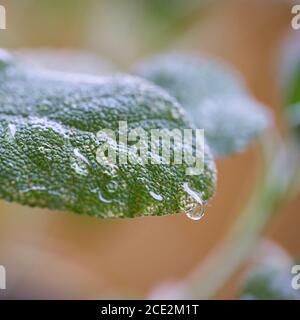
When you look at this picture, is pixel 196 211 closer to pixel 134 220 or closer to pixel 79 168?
pixel 79 168

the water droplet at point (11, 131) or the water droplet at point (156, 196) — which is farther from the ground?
the water droplet at point (11, 131)

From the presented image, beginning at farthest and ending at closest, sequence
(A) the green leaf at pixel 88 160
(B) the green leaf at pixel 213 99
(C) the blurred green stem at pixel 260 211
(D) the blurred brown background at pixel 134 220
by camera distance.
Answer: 1. (D) the blurred brown background at pixel 134 220
2. (C) the blurred green stem at pixel 260 211
3. (B) the green leaf at pixel 213 99
4. (A) the green leaf at pixel 88 160

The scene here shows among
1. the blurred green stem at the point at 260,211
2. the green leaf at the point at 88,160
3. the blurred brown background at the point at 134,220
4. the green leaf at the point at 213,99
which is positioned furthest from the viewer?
the blurred brown background at the point at 134,220

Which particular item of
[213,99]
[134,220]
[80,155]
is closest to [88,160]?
[80,155]

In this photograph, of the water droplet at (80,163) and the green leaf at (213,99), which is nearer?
the water droplet at (80,163)

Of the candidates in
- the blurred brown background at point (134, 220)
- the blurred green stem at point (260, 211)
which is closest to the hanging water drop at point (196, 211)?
the blurred green stem at point (260, 211)

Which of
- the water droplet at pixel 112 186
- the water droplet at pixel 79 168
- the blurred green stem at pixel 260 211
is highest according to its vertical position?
the blurred green stem at pixel 260 211

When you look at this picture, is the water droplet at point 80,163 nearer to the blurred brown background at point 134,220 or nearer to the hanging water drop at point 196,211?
the hanging water drop at point 196,211
